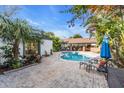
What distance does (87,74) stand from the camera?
922cm

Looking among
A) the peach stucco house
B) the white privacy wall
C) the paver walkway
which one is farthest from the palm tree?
the white privacy wall

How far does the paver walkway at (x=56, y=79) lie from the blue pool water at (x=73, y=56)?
0.79 m

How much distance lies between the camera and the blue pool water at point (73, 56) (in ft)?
35.9

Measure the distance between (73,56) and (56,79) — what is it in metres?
3.96

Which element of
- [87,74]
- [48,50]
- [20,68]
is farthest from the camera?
[48,50]

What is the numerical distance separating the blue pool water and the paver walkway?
0.79 m

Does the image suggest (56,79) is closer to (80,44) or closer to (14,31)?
(14,31)

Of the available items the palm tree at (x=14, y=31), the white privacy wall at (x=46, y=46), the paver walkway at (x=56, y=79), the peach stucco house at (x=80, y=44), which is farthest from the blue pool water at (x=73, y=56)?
the white privacy wall at (x=46, y=46)

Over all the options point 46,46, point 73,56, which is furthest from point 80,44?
point 46,46

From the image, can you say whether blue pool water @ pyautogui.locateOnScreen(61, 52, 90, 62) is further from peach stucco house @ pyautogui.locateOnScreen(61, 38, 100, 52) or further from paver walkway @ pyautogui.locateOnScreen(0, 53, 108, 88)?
paver walkway @ pyautogui.locateOnScreen(0, 53, 108, 88)
